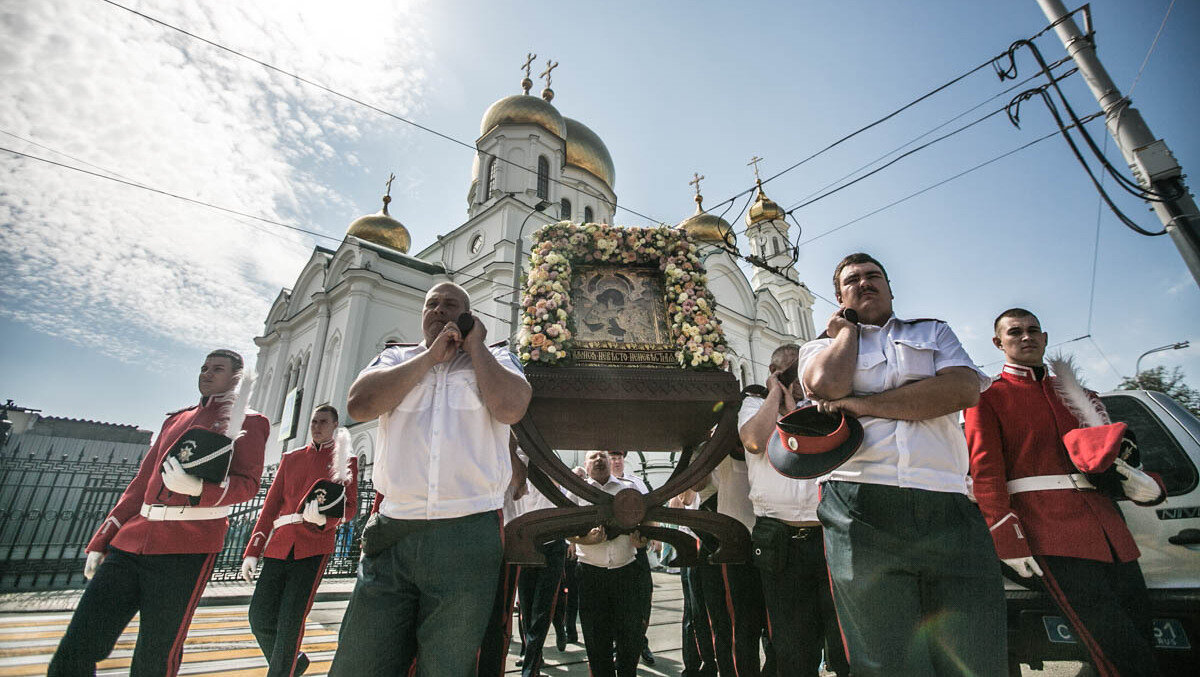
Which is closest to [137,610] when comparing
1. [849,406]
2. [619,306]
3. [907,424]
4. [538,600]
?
[538,600]

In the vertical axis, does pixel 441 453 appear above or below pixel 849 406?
below

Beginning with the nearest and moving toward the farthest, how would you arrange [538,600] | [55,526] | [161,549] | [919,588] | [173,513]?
[919,588] < [161,549] < [173,513] < [538,600] < [55,526]

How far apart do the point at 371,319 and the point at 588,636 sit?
21.3 meters

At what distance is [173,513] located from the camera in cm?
325

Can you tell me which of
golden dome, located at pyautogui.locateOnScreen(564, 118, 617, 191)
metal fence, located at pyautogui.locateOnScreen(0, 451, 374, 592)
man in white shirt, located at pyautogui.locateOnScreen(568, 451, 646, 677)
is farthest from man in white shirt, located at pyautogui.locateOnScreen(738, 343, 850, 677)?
golden dome, located at pyautogui.locateOnScreen(564, 118, 617, 191)

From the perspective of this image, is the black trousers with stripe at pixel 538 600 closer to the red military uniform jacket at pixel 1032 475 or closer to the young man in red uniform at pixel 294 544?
the young man in red uniform at pixel 294 544

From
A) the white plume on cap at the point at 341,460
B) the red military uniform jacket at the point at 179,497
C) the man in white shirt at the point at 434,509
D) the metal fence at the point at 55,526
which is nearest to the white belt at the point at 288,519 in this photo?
the white plume on cap at the point at 341,460

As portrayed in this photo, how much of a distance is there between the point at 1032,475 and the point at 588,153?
30258 mm

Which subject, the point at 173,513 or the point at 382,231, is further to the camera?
the point at 382,231

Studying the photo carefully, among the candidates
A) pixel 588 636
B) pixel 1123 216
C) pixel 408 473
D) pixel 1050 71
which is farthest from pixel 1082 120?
pixel 408 473

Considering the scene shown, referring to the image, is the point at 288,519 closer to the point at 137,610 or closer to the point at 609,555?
the point at 137,610

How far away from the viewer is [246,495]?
3666 mm

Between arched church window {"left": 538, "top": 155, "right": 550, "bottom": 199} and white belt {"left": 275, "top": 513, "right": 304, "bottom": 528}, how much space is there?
902 inches

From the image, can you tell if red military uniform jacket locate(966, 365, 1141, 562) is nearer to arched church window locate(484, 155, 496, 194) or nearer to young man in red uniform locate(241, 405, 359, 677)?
young man in red uniform locate(241, 405, 359, 677)
